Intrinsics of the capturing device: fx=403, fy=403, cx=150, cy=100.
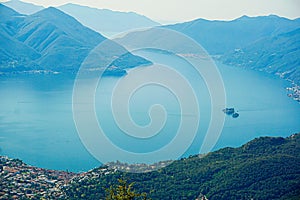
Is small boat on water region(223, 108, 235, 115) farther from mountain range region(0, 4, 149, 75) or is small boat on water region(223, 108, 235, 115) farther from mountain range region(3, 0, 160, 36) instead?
mountain range region(3, 0, 160, 36)

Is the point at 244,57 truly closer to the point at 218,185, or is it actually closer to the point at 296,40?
the point at 296,40

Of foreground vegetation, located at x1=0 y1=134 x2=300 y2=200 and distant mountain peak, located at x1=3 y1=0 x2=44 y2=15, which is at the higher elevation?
distant mountain peak, located at x1=3 y1=0 x2=44 y2=15

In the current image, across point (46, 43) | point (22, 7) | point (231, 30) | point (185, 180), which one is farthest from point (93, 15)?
point (185, 180)

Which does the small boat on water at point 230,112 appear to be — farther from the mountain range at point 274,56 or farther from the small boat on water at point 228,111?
the mountain range at point 274,56

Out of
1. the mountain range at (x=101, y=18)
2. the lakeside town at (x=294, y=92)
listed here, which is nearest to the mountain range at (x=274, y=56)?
the lakeside town at (x=294, y=92)

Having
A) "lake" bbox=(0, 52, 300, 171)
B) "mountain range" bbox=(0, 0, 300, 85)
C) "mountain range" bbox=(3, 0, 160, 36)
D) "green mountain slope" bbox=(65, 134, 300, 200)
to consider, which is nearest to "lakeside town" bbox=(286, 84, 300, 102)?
"lake" bbox=(0, 52, 300, 171)
